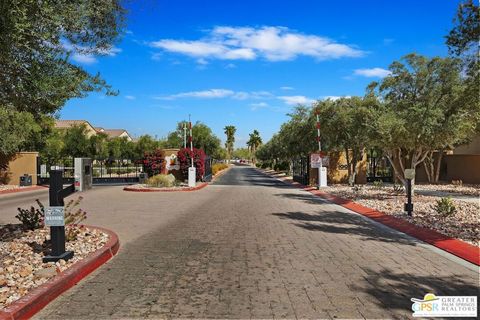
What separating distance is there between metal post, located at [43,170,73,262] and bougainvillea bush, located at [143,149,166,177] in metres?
21.3

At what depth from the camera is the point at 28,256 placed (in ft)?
21.8

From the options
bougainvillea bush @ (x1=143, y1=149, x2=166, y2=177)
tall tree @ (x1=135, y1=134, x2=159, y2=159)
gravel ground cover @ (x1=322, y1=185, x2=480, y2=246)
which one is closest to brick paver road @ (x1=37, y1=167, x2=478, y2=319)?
gravel ground cover @ (x1=322, y1=185, x2=480, y2=246)

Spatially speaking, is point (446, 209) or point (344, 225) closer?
point (344, 225)

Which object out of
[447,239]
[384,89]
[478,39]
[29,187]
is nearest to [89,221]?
[447,239]

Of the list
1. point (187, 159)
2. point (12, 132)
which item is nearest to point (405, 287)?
point (187, 159)

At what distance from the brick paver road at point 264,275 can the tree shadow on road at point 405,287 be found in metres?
0.01

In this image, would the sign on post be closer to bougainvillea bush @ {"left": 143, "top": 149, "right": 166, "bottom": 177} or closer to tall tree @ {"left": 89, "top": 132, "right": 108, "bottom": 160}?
bougainvillea bush @ {"left": 143, "top": 149, "right": 166, "bottom": 177}

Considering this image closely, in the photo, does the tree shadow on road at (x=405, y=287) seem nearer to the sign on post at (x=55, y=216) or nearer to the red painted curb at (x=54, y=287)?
the red painted curb at (x=54, y=287)

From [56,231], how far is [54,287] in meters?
1.38

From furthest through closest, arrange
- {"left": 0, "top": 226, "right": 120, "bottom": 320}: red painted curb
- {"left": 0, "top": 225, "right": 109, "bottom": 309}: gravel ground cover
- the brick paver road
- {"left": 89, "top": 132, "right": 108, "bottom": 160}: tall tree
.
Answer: {"left": 89, "top": 132, "right": 108, "bottom": 160}: tall tree
{"left": 0, "top": 225, "right": 109, "bottom": 309}: gravel ground cover
the brick paver road
{"left": 0, "top": 226, "right": 120, "bottom": 320}: red painted curb

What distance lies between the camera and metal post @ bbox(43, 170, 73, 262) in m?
6.40

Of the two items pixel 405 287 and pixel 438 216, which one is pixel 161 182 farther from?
pixel 405 287

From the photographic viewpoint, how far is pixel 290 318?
450 centimetres

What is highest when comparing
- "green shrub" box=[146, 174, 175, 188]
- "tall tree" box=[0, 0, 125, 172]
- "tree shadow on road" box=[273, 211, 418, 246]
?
"tall tree" box=[0, 0, 125, 172]
